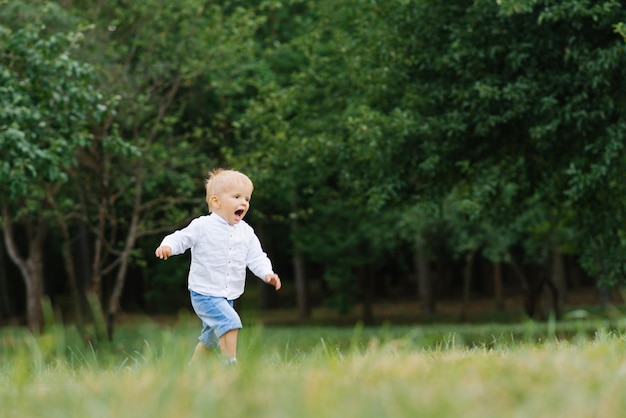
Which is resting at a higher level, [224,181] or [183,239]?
[224,181]

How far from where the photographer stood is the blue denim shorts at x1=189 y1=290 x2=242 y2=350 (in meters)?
7.02

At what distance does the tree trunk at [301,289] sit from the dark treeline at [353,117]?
17.2ft

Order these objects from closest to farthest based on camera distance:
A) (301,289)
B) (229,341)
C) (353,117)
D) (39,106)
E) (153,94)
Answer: (229,341) → (39,106) → (353,117) → (153,94) → (301,289)

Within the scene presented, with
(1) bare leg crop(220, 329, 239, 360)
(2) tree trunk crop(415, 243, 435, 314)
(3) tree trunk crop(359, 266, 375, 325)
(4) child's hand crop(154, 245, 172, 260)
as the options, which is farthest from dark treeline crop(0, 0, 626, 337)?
(2) tree trunk crop(415, 243, 435, 314)

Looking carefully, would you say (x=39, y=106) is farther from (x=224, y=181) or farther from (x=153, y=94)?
(x=153, y=94)

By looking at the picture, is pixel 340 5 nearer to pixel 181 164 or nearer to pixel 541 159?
pixel 181 164

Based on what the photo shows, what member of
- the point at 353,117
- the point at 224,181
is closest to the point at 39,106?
the point at 353,117

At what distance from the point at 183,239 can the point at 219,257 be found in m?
0.32

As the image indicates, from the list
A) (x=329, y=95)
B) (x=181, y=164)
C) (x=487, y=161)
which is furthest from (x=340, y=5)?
(x=487, y=161)

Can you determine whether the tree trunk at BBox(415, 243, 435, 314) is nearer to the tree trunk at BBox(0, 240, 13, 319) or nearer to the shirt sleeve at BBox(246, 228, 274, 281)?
the tree trunk at BBox(0, 240, 13, 319)

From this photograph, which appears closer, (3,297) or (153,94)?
(153,94)

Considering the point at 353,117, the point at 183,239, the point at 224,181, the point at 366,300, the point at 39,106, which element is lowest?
the point at 366,300

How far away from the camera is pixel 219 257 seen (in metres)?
7.25

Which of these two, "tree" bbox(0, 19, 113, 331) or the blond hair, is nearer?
the blond hair
